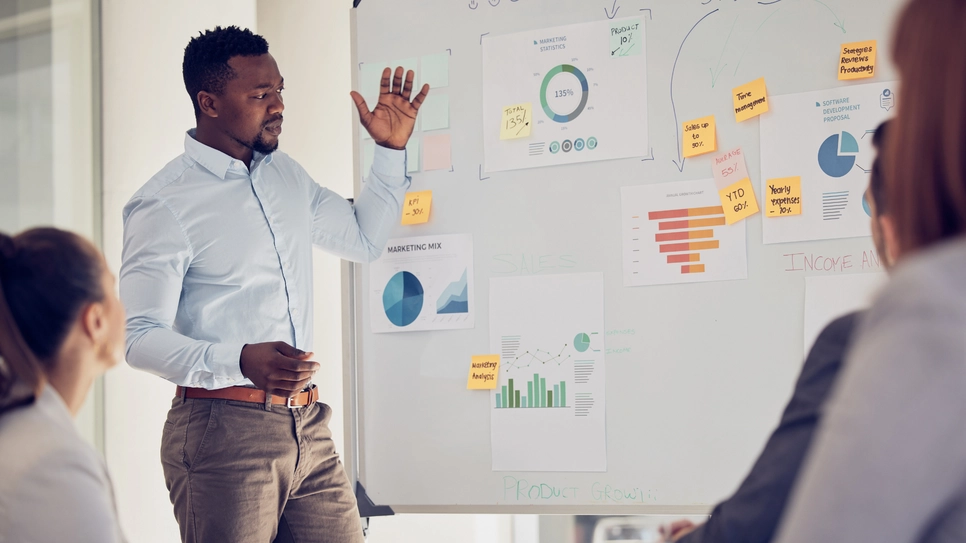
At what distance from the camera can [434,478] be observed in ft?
7.72

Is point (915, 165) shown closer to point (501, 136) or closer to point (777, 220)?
point (777, 220)

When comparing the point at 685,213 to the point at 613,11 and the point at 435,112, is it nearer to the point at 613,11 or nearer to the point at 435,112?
the point at 613,11

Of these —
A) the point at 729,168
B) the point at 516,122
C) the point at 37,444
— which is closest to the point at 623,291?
the point at 729,168

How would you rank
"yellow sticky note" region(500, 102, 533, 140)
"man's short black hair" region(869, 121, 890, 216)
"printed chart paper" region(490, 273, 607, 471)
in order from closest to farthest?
1. "man's short black hair" region(869, 121, 890, 216)
2. "printed chart paper" region(490, 273, 607, 471)
3. "yellow sticky note" region(500, 102, 533, 140)

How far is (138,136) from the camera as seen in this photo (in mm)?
3066

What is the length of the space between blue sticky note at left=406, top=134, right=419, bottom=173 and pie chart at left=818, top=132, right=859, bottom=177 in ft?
3.56

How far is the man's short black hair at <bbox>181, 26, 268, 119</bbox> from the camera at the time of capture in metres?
2.13

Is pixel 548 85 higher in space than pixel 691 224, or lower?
higher

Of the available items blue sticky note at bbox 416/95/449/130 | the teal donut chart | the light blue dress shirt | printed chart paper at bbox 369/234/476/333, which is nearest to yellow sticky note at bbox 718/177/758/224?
the teal donut chart

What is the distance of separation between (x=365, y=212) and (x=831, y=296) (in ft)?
4.01

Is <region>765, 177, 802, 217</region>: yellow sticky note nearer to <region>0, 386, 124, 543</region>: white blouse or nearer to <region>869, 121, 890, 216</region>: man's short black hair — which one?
<region>869, 121, 890, 216</region>: man's short black hair

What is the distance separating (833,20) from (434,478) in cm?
157

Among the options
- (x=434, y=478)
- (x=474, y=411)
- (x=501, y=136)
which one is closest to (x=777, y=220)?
(x=501, y=136)

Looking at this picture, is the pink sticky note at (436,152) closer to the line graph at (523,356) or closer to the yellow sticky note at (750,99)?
the line graph at (523,356)
